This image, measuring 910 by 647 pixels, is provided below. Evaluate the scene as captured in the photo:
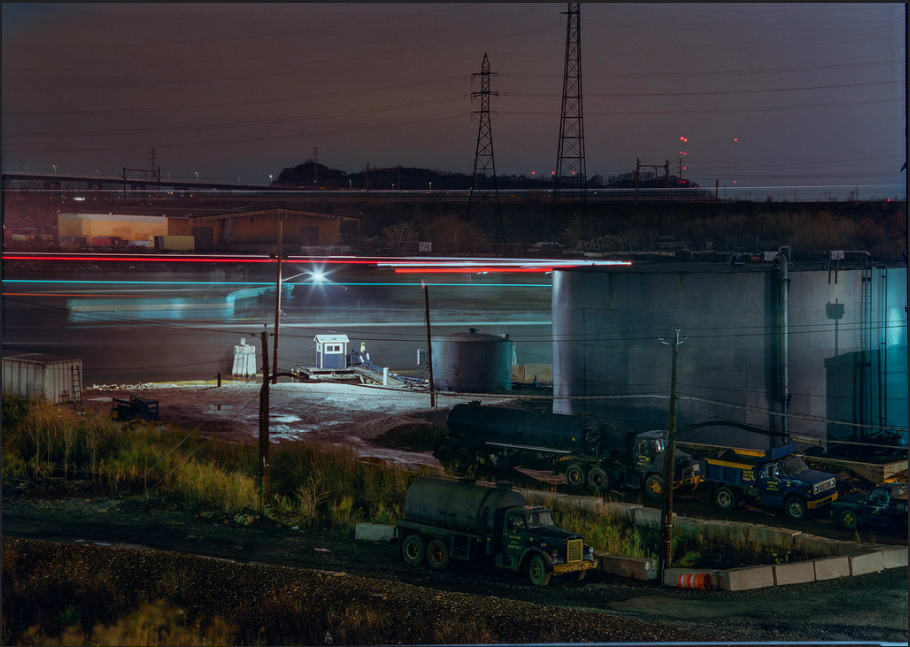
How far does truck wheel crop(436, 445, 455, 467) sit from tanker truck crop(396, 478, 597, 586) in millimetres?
7340

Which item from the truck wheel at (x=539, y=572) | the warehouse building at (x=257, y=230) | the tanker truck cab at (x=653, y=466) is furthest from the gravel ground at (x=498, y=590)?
the warehouse building at (x=257, y=230)

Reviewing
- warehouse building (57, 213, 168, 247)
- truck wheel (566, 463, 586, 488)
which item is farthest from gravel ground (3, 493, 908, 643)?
warehouse building (57, 213, 168, 247)

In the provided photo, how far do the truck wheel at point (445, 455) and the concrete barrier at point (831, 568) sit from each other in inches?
414

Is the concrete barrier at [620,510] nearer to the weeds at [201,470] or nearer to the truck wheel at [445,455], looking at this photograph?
the weeds at [201,470]

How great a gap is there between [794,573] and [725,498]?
5171 millimetres

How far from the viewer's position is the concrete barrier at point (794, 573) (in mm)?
15469

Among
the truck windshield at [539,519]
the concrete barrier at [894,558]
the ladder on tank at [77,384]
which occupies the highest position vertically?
the ladder on tank at [77,384]

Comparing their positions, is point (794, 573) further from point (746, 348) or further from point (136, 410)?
point (136, 410)

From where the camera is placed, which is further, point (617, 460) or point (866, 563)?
point (617, 460)

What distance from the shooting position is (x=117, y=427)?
24.8 metres

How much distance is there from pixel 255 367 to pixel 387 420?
1033cm

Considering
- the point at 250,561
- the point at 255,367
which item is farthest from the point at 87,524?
the point at 255,367

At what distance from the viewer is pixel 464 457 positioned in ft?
77.7

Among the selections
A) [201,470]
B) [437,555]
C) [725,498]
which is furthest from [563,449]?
[201,470]
